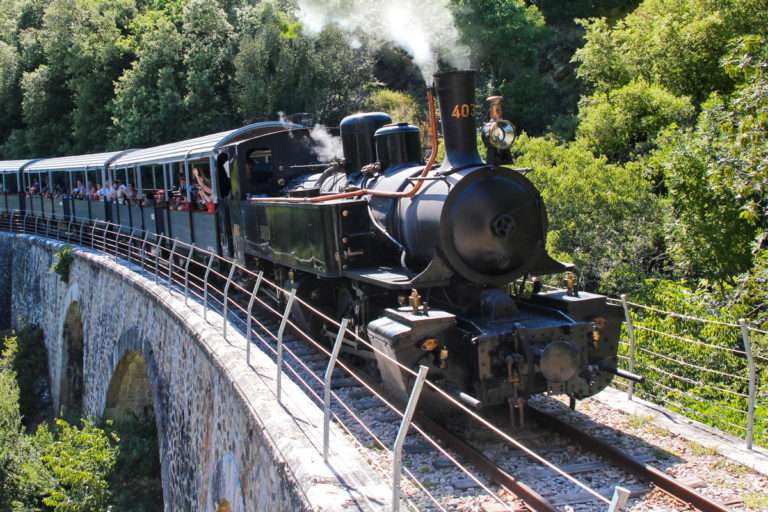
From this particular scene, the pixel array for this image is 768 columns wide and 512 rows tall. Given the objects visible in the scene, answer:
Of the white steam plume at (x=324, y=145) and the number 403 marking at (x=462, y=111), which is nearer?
the number 403 marking at (x=462, y=111)

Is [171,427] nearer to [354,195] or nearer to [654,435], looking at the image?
[354,195]

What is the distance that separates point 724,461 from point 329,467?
119 inches

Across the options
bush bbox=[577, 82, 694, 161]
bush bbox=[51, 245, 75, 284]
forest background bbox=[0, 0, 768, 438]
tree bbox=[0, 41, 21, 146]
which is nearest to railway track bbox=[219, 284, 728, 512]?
forest background bbox=[0, 0, 768, 438]

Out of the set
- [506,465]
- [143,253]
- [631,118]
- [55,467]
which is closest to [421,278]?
[506,465]

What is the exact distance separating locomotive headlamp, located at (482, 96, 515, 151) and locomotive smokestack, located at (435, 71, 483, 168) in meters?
0.23

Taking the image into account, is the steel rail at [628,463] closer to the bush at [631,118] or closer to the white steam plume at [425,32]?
the white steam plume at [425,32]

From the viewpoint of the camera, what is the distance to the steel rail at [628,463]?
504cm

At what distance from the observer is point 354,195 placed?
851 centimetres

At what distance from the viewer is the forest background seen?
38.4 ft

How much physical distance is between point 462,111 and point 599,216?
24.5ft

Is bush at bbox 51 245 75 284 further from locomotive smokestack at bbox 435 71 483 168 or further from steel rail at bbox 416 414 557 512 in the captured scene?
steel rail at bbox 416 414 557 512

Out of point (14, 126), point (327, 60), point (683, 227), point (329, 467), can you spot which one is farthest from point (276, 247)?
point (14, 126)

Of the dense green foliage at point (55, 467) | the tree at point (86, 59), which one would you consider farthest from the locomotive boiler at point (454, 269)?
the tree at point (86, 59)

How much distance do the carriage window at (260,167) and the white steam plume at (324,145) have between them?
0.90m
